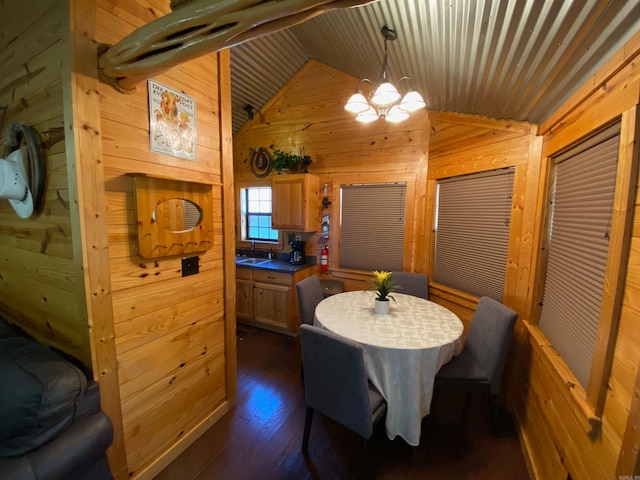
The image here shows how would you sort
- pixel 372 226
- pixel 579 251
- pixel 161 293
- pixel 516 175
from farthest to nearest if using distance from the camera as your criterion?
pixel 372 226 → pixel 516 175 → pixel 161 293 → pixel 579 251

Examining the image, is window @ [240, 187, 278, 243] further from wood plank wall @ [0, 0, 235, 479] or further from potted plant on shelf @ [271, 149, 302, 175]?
wood plank wall @ [0, 0, 235, 479]

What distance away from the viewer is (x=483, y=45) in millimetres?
1473

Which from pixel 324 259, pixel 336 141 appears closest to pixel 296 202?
pixel 324 259

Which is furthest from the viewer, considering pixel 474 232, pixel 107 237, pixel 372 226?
pixel 372 226

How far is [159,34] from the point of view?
41.3 inches

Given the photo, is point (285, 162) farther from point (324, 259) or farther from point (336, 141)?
point (324, 259)

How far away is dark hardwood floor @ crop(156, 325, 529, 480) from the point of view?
5.16 ft

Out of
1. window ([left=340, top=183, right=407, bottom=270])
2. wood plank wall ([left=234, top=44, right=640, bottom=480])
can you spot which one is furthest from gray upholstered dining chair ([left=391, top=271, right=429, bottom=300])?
window ([left=340, top=183, right=407, bottom=270])

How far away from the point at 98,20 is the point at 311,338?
73.2 inches

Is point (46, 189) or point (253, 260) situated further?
point (253, 260)

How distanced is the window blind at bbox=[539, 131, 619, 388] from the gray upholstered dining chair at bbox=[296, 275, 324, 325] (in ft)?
5.49

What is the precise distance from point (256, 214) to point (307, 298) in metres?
2.21

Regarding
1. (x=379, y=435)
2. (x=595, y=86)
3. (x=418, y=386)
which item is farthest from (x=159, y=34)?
(x=379, y=435)

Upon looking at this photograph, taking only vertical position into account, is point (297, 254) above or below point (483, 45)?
below
